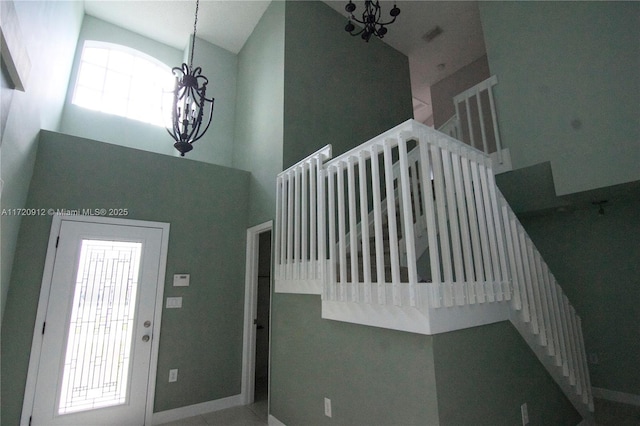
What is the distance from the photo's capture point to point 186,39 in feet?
17.4

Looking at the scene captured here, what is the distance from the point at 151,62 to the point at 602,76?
6195 mm

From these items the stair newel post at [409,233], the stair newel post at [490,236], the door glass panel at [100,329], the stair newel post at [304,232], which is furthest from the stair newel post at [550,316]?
the door glass panel at [100,329]

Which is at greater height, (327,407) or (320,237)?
(320,237)

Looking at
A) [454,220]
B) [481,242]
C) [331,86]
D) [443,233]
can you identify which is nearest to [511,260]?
[481,242]

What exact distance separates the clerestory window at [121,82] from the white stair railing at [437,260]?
3.32 meters

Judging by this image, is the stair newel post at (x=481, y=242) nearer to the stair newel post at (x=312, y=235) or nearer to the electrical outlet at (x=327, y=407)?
the stair newel post at (x=312, y=235)

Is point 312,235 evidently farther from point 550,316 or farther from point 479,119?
point 479,119

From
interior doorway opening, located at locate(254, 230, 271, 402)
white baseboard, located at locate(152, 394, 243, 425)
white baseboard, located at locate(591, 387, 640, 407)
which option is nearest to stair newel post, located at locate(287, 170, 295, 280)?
interior doorway opening, located at locate(254, 230, 271, 402)

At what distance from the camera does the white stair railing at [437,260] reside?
195 cm

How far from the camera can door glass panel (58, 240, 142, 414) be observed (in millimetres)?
3053

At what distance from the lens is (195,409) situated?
3.58 m

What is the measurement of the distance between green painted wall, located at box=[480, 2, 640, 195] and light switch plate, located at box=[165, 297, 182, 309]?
166 inches

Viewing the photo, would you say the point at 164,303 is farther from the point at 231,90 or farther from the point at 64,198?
the point at 231,90

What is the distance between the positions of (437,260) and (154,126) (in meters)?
4.99
